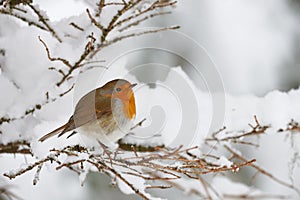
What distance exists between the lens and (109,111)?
1079 millimetres

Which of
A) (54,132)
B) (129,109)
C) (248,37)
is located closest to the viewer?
(54,132)

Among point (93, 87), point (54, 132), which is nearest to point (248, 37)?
point (93, 87)

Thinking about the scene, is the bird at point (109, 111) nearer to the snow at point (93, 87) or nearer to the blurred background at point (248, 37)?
the snow at point (93, 87)

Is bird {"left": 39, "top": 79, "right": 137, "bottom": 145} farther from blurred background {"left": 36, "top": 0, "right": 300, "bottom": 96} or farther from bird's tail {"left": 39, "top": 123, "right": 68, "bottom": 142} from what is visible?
blurred background {"left": 36, "top": 0, "right": 300, "bottom": 96}

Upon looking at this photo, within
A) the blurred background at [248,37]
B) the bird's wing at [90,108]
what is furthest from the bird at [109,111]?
the blurred background at [248,37]

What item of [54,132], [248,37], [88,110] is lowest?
[54,132]

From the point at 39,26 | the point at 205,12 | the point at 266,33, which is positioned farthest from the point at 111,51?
the point at 266,33

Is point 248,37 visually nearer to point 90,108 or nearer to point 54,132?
point 90,108

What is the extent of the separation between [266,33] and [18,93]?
69.1 inches

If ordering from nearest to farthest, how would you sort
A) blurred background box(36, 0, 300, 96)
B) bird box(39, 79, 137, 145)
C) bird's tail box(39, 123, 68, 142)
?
bird's tail box(39, 123, 68, 142) < bird box(39, 79, 137, 145) < blurred background box(36, 0, 300, 96)

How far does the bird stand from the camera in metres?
1.06

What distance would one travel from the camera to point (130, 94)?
3.49 feet

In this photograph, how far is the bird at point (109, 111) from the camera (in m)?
1.06

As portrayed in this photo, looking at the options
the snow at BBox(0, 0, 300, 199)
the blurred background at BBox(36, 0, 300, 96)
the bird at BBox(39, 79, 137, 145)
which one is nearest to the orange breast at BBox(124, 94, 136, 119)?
the bird at BBox(39, 79, 137, 145)
